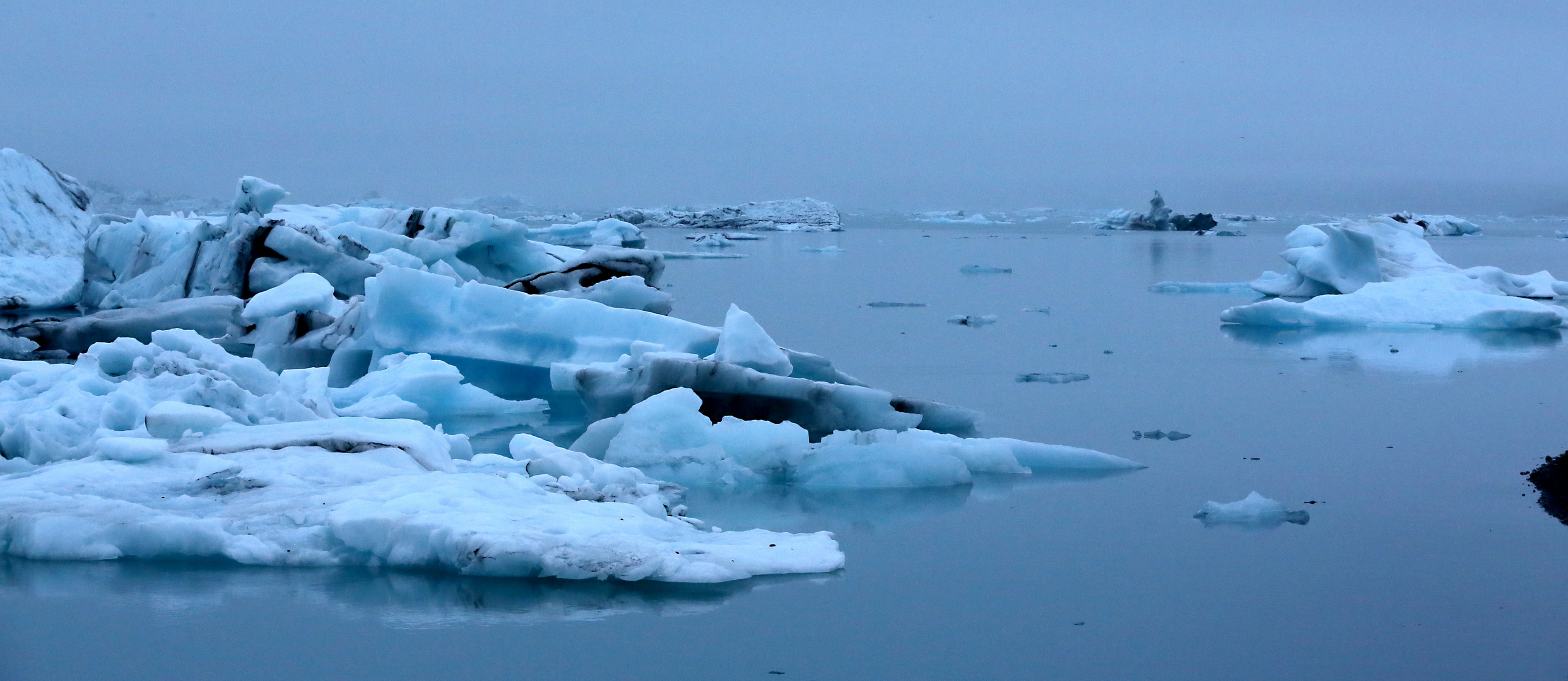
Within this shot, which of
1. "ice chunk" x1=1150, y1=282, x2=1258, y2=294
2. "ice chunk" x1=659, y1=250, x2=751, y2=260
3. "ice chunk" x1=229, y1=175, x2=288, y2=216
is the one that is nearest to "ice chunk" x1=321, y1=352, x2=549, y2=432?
"ice chunk" x1=229, y1=175, x2=288, y2=216

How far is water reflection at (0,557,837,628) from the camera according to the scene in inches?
126

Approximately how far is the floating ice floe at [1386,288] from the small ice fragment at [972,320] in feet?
7.22

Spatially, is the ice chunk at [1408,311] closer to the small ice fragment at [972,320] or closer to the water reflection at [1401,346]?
the water reflection at [1401,346]

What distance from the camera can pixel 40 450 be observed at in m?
4.29

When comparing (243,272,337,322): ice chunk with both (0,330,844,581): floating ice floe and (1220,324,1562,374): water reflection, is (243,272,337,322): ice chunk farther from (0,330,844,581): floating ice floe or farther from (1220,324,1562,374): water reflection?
(1220,324,1562,374): water reflection

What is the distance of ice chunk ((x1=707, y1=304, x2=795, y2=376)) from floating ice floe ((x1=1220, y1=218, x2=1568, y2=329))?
6.85 metres

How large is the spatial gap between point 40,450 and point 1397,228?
14.2 m

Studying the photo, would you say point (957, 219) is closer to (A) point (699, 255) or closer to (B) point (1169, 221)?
(B) point (1169, 221)

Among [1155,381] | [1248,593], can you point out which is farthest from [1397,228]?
[1248,593]

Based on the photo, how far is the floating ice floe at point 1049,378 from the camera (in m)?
7.70

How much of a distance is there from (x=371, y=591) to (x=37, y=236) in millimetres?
9024

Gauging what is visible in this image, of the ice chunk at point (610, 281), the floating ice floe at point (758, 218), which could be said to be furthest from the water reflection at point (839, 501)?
the floating ice floe at point (758, 218)

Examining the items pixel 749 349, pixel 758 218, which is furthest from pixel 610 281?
pixel 758 218

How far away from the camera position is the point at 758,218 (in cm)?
4284
